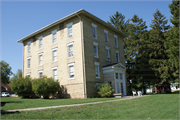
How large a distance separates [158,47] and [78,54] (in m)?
19.1

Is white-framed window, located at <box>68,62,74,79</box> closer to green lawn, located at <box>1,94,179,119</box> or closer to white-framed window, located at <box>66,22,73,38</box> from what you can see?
white-framed window, located at <box>66,22,73,38</box>

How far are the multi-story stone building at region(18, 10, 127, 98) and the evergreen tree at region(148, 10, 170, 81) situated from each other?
9706 mm

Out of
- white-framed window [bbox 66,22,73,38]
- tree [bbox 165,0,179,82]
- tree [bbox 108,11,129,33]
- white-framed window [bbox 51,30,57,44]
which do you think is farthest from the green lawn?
tree [bbox 108,11,129,33]

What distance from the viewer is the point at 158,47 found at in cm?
3184

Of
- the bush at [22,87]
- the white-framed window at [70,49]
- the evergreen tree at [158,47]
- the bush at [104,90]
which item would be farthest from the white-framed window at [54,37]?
the evergreen tree at [158,47]

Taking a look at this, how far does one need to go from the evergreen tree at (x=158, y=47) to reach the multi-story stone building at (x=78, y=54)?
9706mm

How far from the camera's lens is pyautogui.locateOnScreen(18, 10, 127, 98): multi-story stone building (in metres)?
20.4

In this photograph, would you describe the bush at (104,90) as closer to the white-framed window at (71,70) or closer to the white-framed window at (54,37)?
the white-framed window at (71,70)

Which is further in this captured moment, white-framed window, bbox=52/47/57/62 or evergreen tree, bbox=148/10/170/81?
evergreen tree, bbox=148/10/170/81

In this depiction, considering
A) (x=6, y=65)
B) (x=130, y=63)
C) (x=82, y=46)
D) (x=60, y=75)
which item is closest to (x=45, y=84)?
(x=60, y=75)

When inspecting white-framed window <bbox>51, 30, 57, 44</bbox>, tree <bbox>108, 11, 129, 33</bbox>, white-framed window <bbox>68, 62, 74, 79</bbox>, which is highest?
tree <bbox>108, 11, 129, 33</bbox>

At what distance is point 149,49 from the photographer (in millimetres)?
33594

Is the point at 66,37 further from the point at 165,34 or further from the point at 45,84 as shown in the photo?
the point at 165,34

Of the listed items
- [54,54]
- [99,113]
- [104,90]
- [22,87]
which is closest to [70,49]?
[54,54]
